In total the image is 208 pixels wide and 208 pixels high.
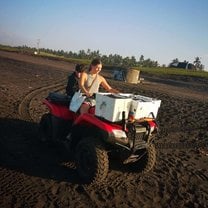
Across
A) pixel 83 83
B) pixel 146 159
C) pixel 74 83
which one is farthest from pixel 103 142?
pixel 74 83

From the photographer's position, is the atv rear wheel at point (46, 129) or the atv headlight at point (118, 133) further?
the atv rear wheel at point (46, 129)

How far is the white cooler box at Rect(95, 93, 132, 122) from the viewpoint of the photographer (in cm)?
493

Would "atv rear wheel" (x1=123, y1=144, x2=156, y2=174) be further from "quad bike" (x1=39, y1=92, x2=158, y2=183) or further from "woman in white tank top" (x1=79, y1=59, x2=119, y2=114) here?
"woman in white tank top" (x1=79, y1=59, x2=119, y2=114)

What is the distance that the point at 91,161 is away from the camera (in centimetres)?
524

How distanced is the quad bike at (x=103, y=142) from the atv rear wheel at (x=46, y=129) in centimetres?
52

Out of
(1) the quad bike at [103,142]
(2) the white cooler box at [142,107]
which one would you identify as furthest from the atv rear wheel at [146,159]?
(2) the white cooler box at [142,107]

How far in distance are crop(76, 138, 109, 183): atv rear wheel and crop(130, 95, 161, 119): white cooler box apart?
0.78 m

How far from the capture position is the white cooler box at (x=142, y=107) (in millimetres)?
5105

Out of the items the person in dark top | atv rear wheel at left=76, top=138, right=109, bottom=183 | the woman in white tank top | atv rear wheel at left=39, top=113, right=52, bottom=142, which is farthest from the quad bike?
the person in dark top

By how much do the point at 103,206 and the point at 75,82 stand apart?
11.5ft

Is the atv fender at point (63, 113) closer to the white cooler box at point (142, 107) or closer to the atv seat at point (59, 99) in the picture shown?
the atv seat at point (59, 99)

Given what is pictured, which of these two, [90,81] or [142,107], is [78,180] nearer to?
[142,107]

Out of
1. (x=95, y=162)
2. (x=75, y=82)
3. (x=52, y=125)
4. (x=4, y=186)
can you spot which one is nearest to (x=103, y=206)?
(x=95, y=162)

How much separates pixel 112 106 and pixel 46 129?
2.50 m
